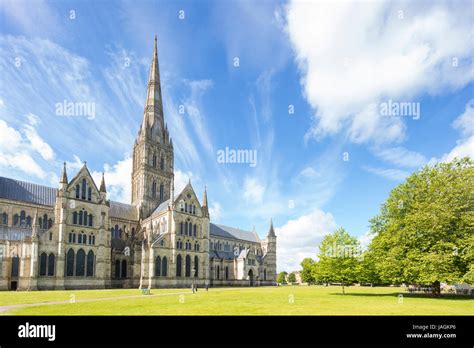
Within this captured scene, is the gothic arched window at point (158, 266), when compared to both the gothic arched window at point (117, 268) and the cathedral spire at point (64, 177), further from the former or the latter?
the cathedral spire at point (64, 177)

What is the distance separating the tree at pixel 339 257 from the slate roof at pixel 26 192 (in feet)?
163

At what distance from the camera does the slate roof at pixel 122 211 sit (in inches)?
2862

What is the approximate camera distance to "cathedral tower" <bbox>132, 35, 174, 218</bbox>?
258ft

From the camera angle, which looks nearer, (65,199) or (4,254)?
(4,254)

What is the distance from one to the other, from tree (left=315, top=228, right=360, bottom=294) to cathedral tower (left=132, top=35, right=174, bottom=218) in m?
43.5

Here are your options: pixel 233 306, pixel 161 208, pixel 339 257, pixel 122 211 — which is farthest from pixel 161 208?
pixel 233 306

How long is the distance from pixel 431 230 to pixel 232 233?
71241 millimetres

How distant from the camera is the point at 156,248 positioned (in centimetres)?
6278

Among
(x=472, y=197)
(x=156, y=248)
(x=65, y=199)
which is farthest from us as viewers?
(x=156, y=248)

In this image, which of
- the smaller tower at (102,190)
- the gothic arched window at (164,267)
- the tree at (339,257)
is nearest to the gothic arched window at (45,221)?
the smaller tower at (102,190)
